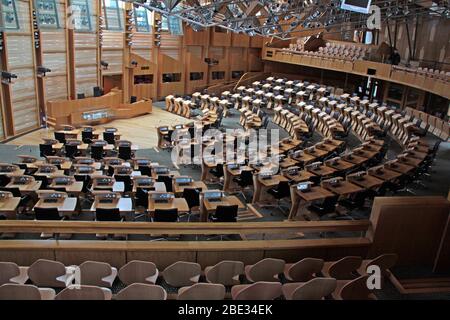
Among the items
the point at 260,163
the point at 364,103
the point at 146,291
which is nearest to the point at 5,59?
the point at 260,163

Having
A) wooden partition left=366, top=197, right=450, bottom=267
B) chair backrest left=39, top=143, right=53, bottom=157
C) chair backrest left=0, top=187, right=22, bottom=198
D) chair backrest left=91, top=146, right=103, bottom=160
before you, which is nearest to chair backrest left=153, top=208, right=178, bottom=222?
chair backrest left=0, top=187, right=22, bottom=198

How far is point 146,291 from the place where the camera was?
5.02 metres

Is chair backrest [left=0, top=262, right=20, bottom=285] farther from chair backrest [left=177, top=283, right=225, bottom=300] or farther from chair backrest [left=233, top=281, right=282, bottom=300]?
chair backrest [left=233, top=281, right=282, bottom=300]

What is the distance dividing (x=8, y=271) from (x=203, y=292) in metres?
2.73

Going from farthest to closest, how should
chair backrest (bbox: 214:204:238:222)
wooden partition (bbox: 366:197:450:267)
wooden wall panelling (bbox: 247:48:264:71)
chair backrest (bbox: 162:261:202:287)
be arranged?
wooden wall panelling (bbox: 247:48:264:71), chair backrest (bbox: 214:204:238:222), wooden partition (bbox: 366:197:450:267), chair backrest (bbox: 162:261:202:287)

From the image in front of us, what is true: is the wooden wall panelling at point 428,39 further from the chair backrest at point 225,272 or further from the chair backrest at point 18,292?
the chair backrest at point 18,292

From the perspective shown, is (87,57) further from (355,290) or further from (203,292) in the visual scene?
(355,290)

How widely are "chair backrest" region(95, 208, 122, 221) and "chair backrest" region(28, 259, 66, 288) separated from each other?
2.63m

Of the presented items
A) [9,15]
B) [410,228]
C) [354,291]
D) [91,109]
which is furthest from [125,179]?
[91,109]

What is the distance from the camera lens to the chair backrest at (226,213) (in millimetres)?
8719

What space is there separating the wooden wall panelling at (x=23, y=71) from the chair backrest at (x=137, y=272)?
1333 cm

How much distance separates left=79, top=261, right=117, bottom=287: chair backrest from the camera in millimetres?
5629

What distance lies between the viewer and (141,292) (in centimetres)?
502

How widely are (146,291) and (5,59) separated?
13928 millimetres
